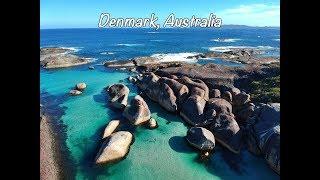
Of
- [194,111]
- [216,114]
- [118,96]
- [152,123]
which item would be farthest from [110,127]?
[216,114]

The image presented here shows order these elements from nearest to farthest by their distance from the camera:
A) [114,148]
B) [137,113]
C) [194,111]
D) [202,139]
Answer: [114,148] < [202,139] < [137,113] < [194,111]

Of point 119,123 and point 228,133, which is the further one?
point 119,123

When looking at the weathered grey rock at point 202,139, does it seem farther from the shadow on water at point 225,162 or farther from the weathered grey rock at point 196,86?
the weathered grey rock at point 196,86

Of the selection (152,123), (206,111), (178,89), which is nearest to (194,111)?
(206,111)

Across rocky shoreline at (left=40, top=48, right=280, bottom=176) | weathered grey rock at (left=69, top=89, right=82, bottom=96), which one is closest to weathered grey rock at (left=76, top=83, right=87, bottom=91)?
rocky shoreline at (left=40, top=48, right=280, bottom=176)

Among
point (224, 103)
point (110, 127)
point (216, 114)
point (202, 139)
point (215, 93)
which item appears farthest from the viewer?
point (215, 93)

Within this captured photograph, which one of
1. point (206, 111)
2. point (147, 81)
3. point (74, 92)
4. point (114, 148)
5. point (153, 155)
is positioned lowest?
point (153, 155)

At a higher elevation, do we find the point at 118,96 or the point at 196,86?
the point at 196,86

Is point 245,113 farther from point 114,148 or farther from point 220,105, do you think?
point 114,148
